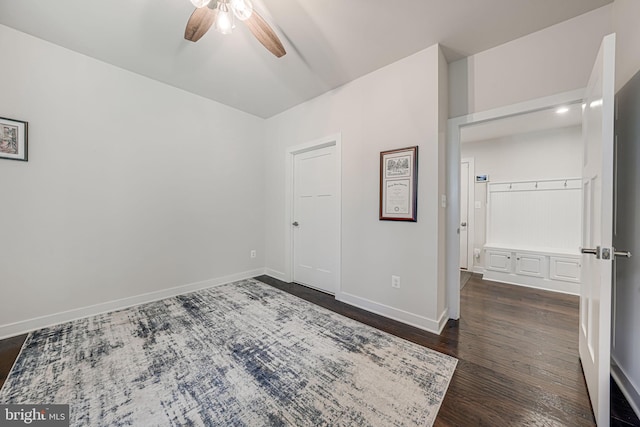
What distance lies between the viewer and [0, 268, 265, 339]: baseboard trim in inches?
81.0

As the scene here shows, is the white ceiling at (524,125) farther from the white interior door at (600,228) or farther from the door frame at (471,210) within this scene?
the white interior door at (600,228)

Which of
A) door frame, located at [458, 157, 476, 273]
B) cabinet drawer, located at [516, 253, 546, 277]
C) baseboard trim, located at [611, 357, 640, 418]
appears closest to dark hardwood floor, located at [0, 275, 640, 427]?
baseboard trim, located at [611, 357, 640, 418]

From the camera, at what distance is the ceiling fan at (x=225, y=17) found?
57.9 inches

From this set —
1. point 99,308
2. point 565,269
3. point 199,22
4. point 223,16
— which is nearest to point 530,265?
point 565,269

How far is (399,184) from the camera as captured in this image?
236 cm

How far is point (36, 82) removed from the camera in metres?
2.14

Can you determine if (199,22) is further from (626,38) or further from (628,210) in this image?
(628,210)

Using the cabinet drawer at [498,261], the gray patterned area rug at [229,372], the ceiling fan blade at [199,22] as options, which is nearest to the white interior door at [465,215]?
the cabinet drawer at [498,261]

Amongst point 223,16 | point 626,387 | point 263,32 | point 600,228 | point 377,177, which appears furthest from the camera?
point 377,177

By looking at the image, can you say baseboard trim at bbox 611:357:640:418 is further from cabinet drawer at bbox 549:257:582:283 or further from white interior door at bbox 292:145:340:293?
white interior door at bbox 292:145:340:293

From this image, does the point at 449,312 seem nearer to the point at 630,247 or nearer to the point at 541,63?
the point at 630,247

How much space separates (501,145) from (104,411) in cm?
568

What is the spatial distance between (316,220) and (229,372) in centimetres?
210

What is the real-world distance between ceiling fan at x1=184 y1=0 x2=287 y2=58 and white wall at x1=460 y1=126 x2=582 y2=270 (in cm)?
416
